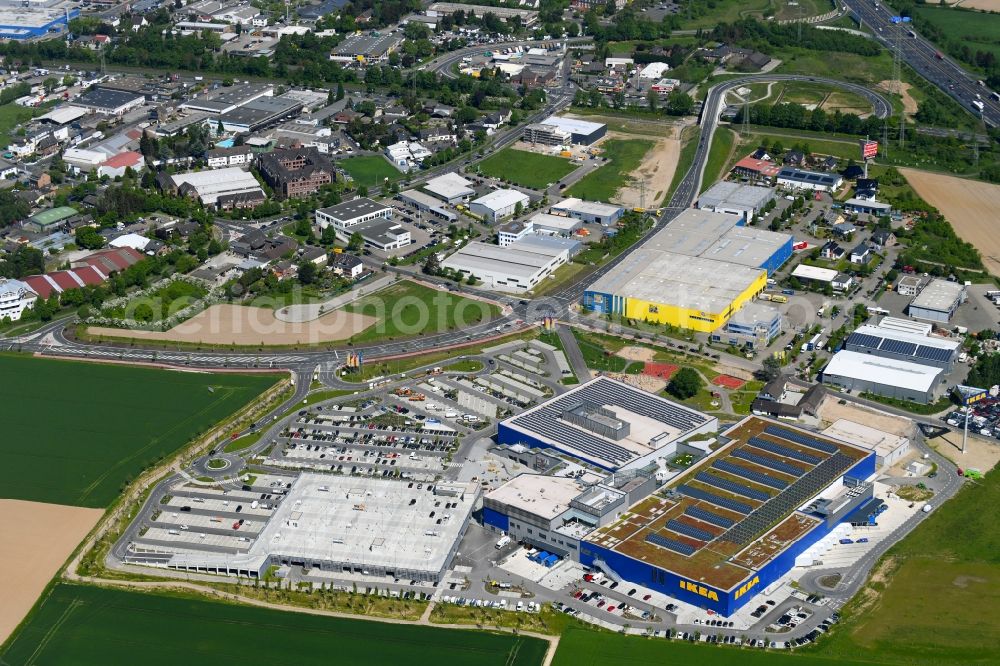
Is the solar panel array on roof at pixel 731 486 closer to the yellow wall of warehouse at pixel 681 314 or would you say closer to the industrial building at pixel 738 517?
the industrial building at pixel 738 517

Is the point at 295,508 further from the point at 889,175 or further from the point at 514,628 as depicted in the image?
the point at 889,175

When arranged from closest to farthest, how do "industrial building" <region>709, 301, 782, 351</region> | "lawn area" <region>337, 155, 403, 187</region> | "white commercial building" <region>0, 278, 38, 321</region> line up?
"industrial building" <region>709, 301, 782, 351</region> → "white commercial building" <region>0, 278, 38, 321</region> → "lawn area" <region>337, 155, 403, 187</region>

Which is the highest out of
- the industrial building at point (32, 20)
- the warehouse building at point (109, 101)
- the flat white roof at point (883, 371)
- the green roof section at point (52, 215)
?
the industrial building at point (32, 20)

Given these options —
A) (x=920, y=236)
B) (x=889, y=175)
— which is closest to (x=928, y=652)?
(x=920, y=236)

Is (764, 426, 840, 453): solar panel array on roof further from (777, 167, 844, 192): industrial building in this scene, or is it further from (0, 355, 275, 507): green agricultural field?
(777, 167, 844, 192): industrial building

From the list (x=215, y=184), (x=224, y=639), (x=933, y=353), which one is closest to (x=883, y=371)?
(x=933, y=353)

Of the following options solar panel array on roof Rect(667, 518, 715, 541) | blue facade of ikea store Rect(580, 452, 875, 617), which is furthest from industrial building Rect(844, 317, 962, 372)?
solar panel array on roof Rect(667, 518, 715, 541)

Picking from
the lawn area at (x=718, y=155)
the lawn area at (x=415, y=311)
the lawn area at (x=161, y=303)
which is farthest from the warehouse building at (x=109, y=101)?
the lawn area at (x=718, y=155)
